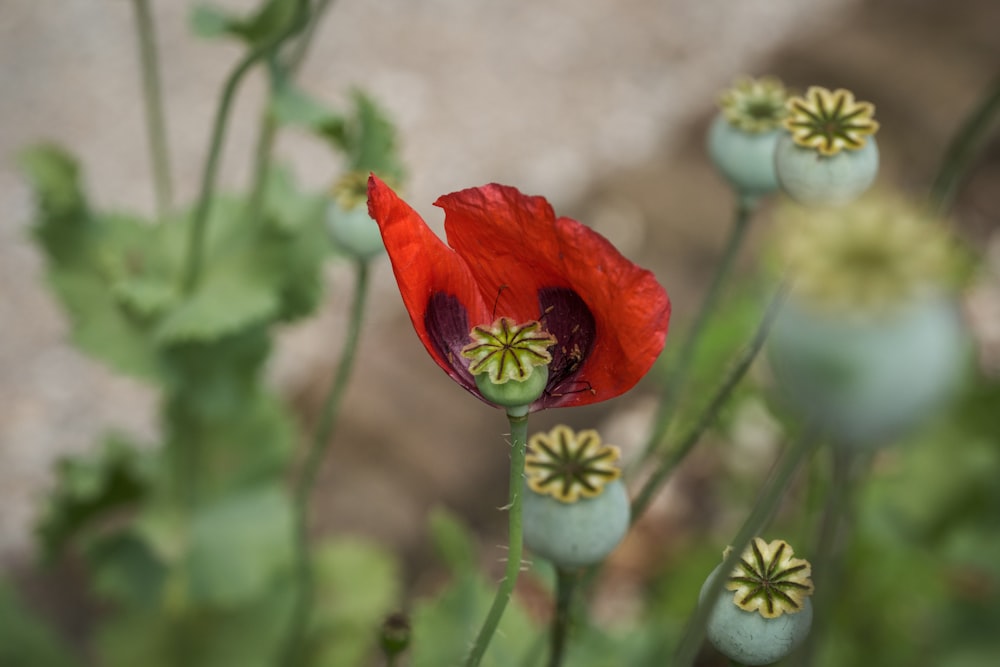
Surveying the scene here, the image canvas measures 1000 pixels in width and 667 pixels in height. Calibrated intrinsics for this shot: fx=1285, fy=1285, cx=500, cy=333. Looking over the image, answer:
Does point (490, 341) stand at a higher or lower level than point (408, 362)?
higher

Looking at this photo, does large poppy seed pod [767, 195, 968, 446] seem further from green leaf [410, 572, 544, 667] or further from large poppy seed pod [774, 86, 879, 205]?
green leaf [410, 572, 544, 667]

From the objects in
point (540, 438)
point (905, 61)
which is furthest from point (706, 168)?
point (540, 438)

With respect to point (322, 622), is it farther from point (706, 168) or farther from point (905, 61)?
point (905, 61)

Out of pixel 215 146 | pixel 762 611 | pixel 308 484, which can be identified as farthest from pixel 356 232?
pixel 762 611

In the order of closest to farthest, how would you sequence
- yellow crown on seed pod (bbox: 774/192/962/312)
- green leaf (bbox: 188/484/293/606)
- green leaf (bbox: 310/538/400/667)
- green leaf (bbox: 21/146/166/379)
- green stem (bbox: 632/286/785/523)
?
yellow crown on seed pod (bbox: 774/192/962/312), green stem (bbox: 632/286/785/523), green leaf (bbox: 21/146/166/379), green leaf (bbox: 188/484/293/606), green leaf (bbox: 310/538/400/667)

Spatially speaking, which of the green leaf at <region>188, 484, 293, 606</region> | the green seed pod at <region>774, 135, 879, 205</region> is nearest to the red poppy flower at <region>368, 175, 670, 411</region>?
the green seed pod at <region>774, 135, 879, 205</region>

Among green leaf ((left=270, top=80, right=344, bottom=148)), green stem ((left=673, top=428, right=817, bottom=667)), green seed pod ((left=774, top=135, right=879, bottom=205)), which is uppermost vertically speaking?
green seed pod ((left=774, top=135, right=879, bottom=205))

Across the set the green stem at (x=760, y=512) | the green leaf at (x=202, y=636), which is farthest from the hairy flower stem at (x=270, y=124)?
the green stem at (x=760, y=512)
